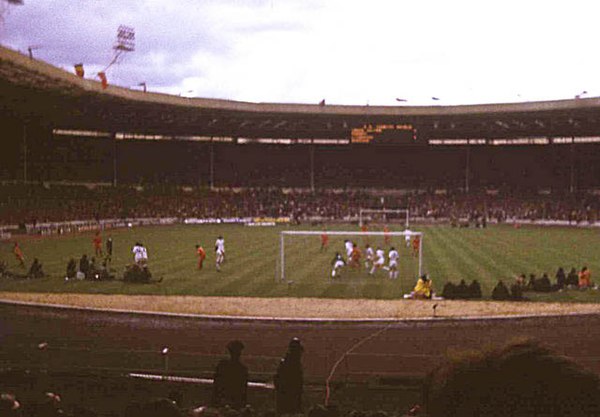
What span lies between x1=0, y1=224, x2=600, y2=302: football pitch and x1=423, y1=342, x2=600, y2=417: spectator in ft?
70.9

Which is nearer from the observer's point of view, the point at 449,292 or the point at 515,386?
the point at 515,386

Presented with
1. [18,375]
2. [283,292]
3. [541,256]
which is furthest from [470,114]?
[18,375]

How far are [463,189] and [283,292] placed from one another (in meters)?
62.9

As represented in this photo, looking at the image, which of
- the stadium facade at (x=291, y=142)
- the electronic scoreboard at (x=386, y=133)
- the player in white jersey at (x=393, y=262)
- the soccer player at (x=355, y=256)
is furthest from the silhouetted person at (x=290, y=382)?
the electronic scoreboard at (x=386, y=133)

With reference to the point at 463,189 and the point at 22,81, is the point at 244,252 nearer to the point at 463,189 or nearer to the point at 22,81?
the point at 22,81

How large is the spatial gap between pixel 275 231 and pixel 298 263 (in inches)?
906

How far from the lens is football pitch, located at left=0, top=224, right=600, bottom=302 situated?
2456cm

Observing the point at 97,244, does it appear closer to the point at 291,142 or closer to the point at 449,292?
the point at 449,292

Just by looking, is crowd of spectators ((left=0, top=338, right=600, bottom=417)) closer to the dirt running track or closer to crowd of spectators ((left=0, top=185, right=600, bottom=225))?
the dirt running track

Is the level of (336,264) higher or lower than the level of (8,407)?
lower

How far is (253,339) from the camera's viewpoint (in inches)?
645

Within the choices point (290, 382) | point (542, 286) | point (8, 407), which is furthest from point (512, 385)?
point (542, 286)

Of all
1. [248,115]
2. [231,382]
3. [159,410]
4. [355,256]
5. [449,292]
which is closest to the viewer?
[159,410]

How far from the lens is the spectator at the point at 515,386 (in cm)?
151
